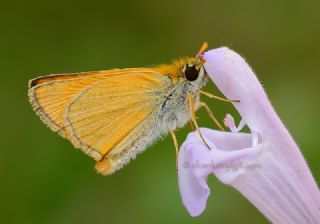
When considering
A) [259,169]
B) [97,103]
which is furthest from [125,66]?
[259,169]

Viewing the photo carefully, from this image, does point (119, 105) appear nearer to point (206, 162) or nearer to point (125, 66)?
point (206, 162)

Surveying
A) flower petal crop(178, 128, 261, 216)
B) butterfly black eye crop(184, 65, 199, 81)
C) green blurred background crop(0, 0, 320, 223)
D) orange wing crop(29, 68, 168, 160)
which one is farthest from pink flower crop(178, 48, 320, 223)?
green blurred background crop(0, 0, 320, 223)

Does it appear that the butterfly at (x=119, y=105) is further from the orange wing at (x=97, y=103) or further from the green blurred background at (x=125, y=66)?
the green blurred background at (x=125, y=66)

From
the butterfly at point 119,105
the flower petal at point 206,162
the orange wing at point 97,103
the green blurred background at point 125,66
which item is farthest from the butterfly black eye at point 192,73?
the green blurred background at point 125,66

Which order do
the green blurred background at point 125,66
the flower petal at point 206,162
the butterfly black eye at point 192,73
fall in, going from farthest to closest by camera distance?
the green blurred background at point 125,66, the butterfly black eye at point 192,73, the flower petal at point 206,162

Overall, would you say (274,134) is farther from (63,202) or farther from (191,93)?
(63,202)

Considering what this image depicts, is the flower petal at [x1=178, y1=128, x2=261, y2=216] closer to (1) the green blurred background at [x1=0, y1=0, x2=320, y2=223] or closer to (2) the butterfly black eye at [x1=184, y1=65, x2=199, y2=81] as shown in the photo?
(2) the butterfly black eye at [x1=184, y1=65, x2=199, y2=81]

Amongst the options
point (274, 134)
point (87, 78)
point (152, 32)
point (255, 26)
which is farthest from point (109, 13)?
point (274, 134)
